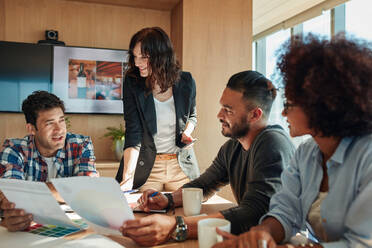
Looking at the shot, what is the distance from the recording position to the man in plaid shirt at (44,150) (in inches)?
64.7

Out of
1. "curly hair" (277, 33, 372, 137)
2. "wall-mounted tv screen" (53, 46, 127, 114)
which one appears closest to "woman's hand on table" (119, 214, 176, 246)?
"curly hair" (277, 33, 372, 137)

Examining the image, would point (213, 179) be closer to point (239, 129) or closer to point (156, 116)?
point (239, 129)

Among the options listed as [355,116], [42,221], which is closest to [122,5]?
[42,221]

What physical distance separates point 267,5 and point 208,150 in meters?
2.15

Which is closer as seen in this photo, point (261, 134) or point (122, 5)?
point (261, 134)

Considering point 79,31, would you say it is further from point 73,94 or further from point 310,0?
point 310,0

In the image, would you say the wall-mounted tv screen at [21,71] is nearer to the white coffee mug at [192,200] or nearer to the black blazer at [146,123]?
the black blazer at [146,123]

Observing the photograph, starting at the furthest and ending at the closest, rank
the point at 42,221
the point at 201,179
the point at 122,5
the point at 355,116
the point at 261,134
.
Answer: the point at 122,5 → the point at 201,179 → the point at 261,134 → the point at 42,221 → the point at 355,116

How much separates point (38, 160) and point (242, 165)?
1.01 m

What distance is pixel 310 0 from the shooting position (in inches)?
164

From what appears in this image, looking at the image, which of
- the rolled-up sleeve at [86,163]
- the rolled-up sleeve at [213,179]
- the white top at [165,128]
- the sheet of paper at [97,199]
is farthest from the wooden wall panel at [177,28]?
the sheet of paper at [97,199]

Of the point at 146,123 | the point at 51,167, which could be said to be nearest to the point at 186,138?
the point at 146,123

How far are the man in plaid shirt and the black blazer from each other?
11.6 inches

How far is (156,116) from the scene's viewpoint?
2000mm
